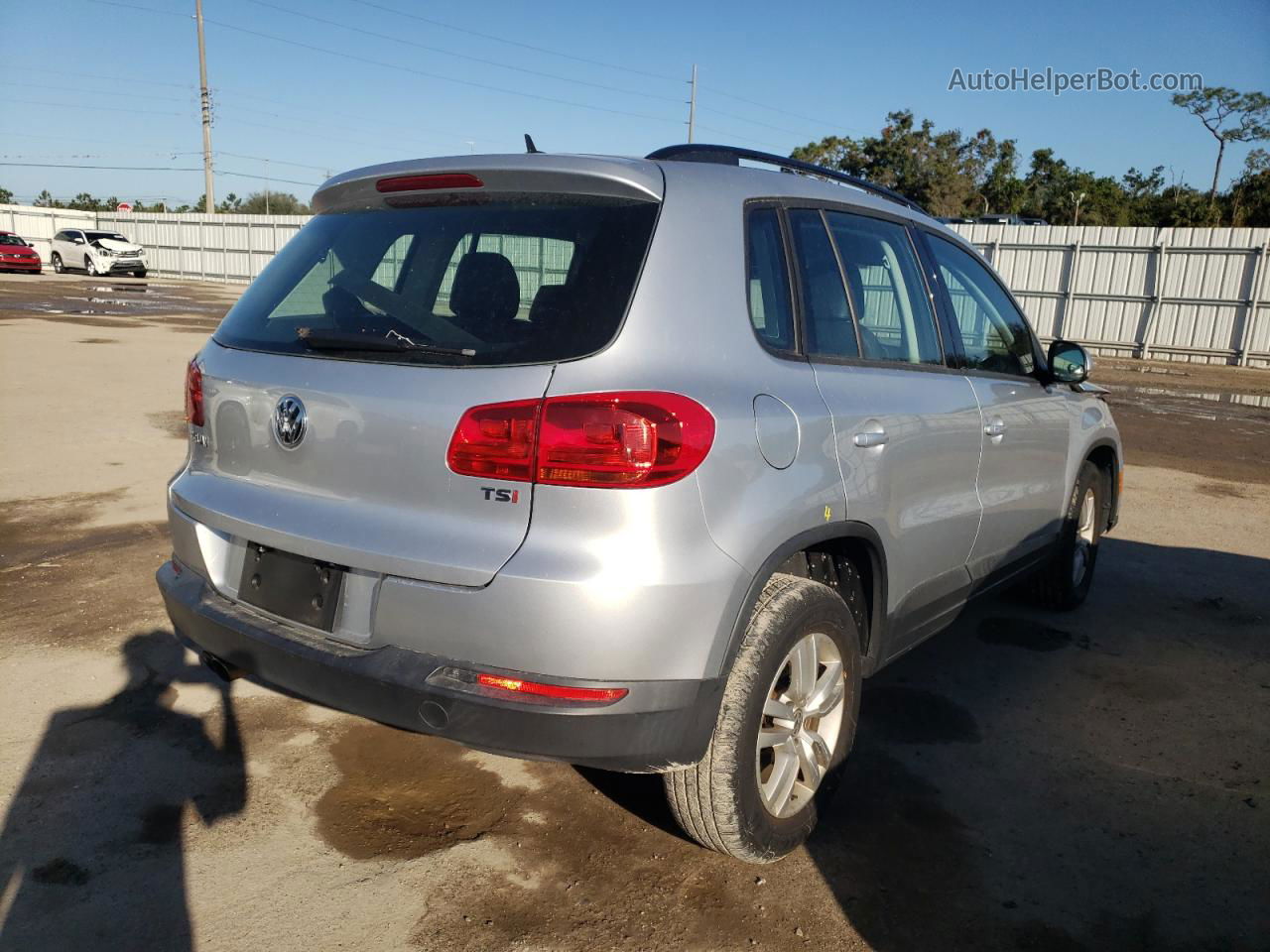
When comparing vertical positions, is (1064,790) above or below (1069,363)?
below

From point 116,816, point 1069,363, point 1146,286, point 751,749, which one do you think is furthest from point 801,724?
point 1146,286

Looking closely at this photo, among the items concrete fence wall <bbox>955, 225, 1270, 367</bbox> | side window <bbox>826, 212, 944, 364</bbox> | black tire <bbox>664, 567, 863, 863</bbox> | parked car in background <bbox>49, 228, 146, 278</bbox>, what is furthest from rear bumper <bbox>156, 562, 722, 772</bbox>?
parked car in background <bbox>49, 228, 146, 278</bbox>

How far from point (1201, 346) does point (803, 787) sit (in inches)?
796

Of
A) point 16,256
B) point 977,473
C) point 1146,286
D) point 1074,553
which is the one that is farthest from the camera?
point 16,256

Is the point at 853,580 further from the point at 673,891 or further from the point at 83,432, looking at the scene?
the point at 83,432

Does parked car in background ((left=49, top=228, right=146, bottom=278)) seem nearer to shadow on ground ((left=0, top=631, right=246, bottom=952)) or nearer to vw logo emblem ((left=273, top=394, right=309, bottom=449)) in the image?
shadow on ground ((left=0, top=631, right=246, bottom=952))

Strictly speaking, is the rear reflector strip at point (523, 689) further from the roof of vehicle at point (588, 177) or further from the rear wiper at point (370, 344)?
the roof of vehicle at point (588, 177)

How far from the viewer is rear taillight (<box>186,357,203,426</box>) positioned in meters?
2.88

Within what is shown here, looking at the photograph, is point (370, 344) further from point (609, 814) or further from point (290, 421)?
point (609, 814)

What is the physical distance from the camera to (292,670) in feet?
8.09

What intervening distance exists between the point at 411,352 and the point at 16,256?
41477mm

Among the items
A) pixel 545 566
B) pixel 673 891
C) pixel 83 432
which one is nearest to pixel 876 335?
pixel 545 566

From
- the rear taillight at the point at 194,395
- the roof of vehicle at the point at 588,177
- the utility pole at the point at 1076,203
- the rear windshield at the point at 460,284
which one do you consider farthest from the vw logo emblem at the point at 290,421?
the utility pole at the point at 1076,203

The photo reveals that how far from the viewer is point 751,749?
253cm
